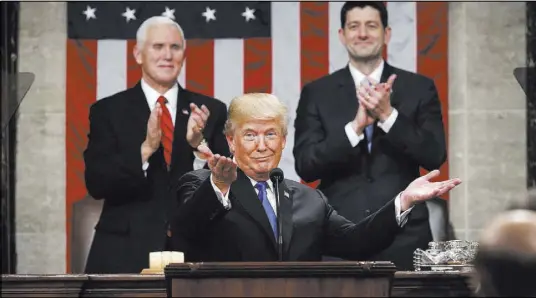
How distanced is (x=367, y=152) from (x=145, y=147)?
5.16 ft

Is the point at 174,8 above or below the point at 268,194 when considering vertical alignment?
above

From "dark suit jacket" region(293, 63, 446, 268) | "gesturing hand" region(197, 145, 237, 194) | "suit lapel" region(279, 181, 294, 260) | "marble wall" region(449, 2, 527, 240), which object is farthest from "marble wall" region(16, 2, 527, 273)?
"gesturing hand" region(197, 145, 237, 194)

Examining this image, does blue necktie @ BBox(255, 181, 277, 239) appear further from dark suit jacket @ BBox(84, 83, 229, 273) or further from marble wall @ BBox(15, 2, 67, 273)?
marble wall @ BBox(15, 2, 67, 273)

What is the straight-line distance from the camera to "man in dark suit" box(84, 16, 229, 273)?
7730mm

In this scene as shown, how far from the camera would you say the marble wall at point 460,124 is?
307 inches

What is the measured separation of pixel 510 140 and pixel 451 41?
2.70 feet

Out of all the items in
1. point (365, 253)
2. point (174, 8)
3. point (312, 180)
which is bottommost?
point (365, 253)

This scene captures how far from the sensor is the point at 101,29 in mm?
7961

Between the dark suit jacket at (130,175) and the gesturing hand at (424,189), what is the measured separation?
2.02 meters

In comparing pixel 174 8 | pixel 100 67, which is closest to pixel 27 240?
pixel 100 67

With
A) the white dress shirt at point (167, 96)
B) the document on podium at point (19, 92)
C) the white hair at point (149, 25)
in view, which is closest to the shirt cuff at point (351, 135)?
the white dress shirt at point (167, 96)

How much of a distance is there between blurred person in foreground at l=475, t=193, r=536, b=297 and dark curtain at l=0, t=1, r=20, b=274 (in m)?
6.08

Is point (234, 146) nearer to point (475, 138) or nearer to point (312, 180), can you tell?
point (312, 180)

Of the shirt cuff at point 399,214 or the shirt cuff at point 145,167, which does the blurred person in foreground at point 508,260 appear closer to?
the shirt cuff at point 399,214
